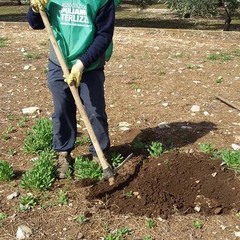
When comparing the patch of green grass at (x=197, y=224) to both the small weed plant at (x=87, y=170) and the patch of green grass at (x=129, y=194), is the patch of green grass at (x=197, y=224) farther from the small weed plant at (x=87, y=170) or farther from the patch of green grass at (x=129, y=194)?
the small weed plant at (x=87, y=170)

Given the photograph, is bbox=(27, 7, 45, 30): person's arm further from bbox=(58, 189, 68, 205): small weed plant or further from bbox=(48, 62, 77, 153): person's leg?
bbox=(58, 189, 68, 205): small weed plant

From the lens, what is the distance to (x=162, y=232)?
3467 millimetres

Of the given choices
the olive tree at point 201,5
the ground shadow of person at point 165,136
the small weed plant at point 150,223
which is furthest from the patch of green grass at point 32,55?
the olive tree at point 201,5

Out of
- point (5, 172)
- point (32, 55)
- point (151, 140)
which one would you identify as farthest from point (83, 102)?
point (32, 55)

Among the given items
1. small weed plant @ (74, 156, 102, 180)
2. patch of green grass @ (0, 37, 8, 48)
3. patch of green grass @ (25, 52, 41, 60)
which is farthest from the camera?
patch of green grass @ (0, 37, 8, 48)

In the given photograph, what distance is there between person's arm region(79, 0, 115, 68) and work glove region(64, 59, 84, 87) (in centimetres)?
4

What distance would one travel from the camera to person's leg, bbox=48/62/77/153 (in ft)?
13.2

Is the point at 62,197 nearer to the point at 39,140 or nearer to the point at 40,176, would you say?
the point at 40,176

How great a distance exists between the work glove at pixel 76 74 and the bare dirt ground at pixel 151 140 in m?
0.97

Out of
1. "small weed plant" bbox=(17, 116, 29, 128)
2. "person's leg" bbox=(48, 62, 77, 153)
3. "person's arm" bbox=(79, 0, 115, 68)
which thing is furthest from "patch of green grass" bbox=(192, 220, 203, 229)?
"small weed plant" bbox=(17, 116, 29, 128)

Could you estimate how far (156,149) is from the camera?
456 cm

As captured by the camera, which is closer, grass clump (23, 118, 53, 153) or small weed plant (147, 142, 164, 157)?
small weed plant (147, 142, 164, 157)

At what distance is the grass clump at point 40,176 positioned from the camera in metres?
3.97

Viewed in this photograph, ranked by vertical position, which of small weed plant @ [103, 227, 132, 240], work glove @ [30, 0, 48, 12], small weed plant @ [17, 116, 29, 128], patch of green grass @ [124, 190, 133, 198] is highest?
work glove @ [30, 0, 48, 12]
